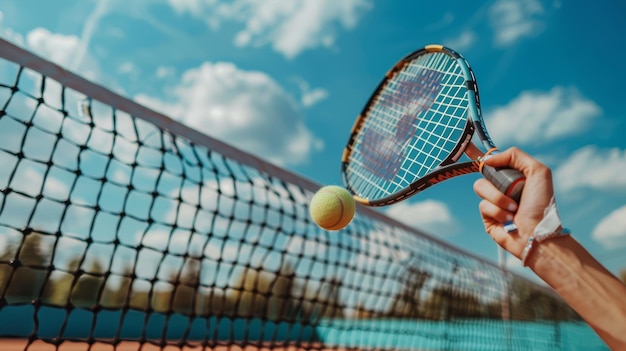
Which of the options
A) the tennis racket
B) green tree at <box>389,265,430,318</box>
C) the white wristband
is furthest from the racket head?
green tree at <box>389,265,430,318</box>

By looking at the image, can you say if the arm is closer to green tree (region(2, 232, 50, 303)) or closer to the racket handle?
the racket handle

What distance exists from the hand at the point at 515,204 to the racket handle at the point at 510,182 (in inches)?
0.6

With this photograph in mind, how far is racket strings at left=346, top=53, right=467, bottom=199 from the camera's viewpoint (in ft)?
6.39

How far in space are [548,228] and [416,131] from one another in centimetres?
108

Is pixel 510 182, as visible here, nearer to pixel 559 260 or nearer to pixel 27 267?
pixel 559 260

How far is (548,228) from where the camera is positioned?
1.12 m

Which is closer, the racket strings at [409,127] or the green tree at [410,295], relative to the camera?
the racket strings at [409,127]

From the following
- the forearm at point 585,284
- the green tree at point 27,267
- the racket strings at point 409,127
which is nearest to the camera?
the forearm at point 585,284

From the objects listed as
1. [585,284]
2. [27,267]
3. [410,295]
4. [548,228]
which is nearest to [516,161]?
[548,228]

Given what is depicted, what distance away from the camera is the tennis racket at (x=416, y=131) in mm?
1773

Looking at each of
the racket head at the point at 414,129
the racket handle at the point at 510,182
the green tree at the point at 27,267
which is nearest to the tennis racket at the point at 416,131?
the racket head at the point at 414,129

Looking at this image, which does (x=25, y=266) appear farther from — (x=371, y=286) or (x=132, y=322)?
(x=132, y=322)

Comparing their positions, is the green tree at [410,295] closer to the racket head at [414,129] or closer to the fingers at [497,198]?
the racket head at [414,129]

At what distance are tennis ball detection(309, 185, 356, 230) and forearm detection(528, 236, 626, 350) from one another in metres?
0.95
